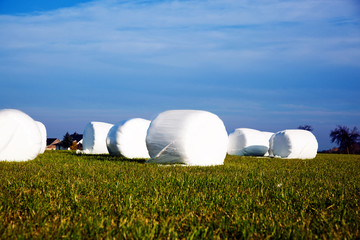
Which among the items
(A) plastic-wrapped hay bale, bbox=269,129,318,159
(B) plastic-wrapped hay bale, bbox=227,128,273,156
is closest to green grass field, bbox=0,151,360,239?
(A) plastic-wrapped hay bale, bbox=269,129,318,159

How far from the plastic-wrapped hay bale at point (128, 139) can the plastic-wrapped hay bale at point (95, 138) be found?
2.97 m

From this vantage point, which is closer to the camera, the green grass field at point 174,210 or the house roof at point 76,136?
the green grass field at point 174,210

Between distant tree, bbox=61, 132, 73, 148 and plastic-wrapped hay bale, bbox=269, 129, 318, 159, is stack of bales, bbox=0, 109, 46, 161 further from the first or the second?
distant tree, bbox=61, 132, 73, 148

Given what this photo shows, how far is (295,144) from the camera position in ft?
60.3

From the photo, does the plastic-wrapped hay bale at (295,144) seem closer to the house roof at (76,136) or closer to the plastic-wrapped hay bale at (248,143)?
the plastic-wrapped hay bale at (248,143)

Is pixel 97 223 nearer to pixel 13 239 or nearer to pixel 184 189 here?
pixel 13 239

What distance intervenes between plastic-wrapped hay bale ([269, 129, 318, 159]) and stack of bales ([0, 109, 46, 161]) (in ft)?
41.5

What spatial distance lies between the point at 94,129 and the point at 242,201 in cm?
1438

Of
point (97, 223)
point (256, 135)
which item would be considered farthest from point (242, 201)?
point (256, 135)

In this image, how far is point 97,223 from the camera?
324 centimetres

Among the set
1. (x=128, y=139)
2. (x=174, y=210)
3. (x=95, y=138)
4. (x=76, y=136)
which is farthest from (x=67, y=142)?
(x=174, y=210)

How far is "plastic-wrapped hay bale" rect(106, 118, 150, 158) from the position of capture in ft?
47.9

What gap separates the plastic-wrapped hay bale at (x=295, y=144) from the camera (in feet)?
60.4

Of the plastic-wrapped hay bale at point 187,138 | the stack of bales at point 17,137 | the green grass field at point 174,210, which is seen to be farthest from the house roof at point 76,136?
the green grass field at point 174,210
